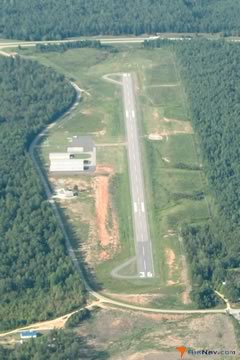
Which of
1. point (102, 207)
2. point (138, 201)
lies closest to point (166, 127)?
point (138, 201)

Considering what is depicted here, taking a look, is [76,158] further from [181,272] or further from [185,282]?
[185,282]

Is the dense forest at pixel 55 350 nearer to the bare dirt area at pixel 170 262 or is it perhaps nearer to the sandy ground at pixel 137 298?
the sandy ground at pixel 137 298

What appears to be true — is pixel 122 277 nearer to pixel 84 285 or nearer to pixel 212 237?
pixel 84 285

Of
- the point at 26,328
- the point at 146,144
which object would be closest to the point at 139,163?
the point at 146,144

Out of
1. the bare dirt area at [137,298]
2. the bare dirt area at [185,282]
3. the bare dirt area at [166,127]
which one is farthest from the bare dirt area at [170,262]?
the bare dirt area at [166,127]

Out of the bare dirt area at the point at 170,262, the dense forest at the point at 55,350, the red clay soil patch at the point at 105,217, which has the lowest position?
the bare dirt area at the point at 170,262

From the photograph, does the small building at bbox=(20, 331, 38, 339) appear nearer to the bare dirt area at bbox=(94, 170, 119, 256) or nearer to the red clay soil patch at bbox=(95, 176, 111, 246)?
the bare dirt area at bbox=(94, 170, 119, 256)
